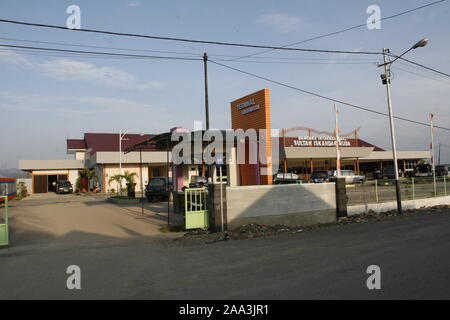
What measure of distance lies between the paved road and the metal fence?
5.68m

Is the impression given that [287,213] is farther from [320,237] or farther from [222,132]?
[222,132]

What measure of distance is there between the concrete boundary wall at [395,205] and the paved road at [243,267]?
5050mm

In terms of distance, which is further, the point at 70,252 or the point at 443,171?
the point at 443,171

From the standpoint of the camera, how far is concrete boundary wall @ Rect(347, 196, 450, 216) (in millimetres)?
17375

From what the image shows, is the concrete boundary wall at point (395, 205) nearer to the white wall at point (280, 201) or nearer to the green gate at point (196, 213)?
the white wall at point (280, 201)

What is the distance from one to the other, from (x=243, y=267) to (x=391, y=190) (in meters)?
14.2

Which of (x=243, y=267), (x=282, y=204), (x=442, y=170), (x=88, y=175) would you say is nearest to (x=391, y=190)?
(x=282, y=204)

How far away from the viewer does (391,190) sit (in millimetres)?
19312

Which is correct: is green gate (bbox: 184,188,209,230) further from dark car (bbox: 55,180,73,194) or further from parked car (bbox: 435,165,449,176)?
parked car (bbox: 435,165,449,176)

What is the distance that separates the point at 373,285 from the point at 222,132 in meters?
14.3

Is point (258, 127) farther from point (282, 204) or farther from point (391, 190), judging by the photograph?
point (391, 190)

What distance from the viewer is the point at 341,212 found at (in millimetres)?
16406

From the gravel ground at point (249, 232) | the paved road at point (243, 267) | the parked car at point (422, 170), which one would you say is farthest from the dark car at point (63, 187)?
the parked car at point (422, 170)
